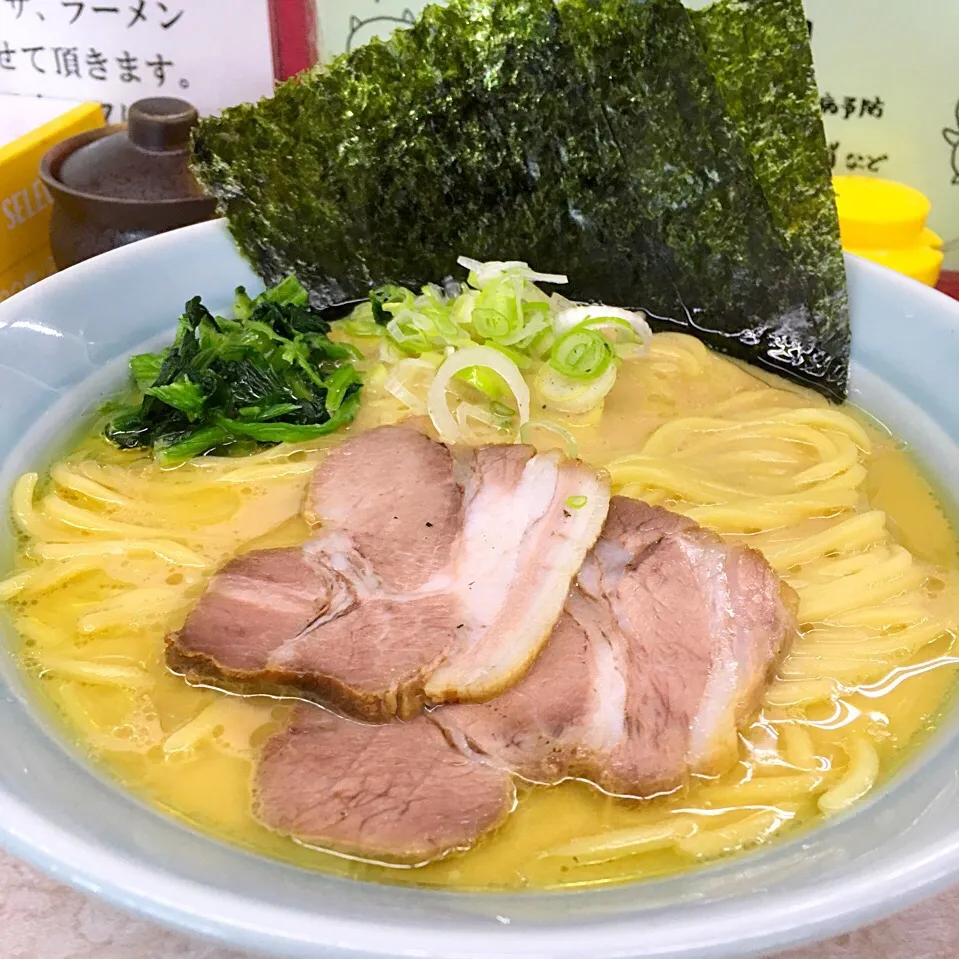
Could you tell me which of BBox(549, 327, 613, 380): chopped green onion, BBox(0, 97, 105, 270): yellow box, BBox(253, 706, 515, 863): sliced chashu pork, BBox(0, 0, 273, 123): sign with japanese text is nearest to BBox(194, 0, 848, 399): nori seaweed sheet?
BBox(549, 327, 613, 380): chopped green onion

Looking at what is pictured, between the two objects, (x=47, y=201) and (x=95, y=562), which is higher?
(x=47, y=201)

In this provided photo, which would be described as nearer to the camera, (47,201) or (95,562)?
(95,562)

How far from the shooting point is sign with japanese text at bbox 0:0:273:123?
2783 millimetres

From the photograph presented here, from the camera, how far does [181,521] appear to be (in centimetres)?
185

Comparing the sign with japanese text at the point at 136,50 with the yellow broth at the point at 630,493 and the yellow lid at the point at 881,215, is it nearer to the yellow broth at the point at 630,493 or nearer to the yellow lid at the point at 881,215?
the yellow broth at the point at 630,493

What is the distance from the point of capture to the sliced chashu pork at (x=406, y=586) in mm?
1410

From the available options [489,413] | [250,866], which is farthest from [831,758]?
[489,413]

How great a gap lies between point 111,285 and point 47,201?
1031 mm

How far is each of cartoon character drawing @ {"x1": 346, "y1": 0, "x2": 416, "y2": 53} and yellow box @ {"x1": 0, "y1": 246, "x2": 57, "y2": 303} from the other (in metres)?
1.19

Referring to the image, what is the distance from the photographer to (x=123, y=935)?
4.25ft

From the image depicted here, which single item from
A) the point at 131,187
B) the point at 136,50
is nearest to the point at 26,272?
the point at 131,187

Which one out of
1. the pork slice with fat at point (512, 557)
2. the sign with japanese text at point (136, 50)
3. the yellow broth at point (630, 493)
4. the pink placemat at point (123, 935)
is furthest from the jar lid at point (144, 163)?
the pink placemat at point (123, 935)

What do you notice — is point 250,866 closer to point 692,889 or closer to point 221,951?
point 221,951

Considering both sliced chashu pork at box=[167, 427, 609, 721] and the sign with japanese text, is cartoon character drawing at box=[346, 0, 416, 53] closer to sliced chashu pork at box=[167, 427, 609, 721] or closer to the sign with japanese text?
the sign with japanese text
